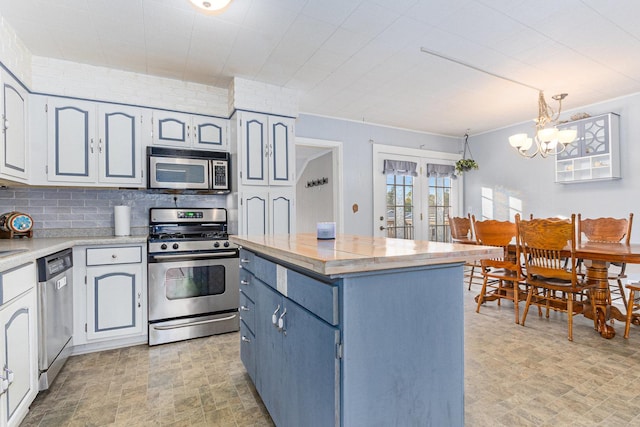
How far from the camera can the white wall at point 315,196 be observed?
576 centimetres

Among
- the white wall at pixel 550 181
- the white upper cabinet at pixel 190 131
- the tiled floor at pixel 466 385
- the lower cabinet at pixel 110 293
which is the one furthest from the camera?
the white wall at pixel 550 181

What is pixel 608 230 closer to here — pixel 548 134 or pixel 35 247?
pixel 548 134

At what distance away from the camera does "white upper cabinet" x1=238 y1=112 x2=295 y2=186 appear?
3377 mm

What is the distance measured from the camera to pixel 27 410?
1.82 m

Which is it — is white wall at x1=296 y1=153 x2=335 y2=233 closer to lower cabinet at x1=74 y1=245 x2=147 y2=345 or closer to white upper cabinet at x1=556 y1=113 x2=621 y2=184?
lower cabinet at x1=74 y1=245 x2=147 y2=345

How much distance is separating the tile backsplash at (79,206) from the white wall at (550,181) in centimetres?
473

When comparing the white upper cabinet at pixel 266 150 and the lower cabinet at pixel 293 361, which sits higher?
the white upper cabinet at pixel 266 150

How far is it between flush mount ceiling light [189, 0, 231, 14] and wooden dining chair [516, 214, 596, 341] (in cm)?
297

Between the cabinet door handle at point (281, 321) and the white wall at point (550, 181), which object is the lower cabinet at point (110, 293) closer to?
the cabinet door handle at point (281, 321)

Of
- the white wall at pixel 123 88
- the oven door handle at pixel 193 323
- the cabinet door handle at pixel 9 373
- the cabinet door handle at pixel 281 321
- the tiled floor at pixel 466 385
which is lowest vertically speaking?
the tiled floor at pixel 466 385

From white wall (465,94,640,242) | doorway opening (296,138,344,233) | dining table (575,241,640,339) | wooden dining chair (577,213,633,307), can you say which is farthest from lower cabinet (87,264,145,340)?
white wall (465,94,640,242)

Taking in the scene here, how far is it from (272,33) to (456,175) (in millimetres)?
4392

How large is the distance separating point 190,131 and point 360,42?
1857 mm

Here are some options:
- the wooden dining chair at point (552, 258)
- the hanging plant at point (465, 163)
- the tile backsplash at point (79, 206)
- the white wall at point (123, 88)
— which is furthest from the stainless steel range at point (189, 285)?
the hanging plant at point (465, 163)
